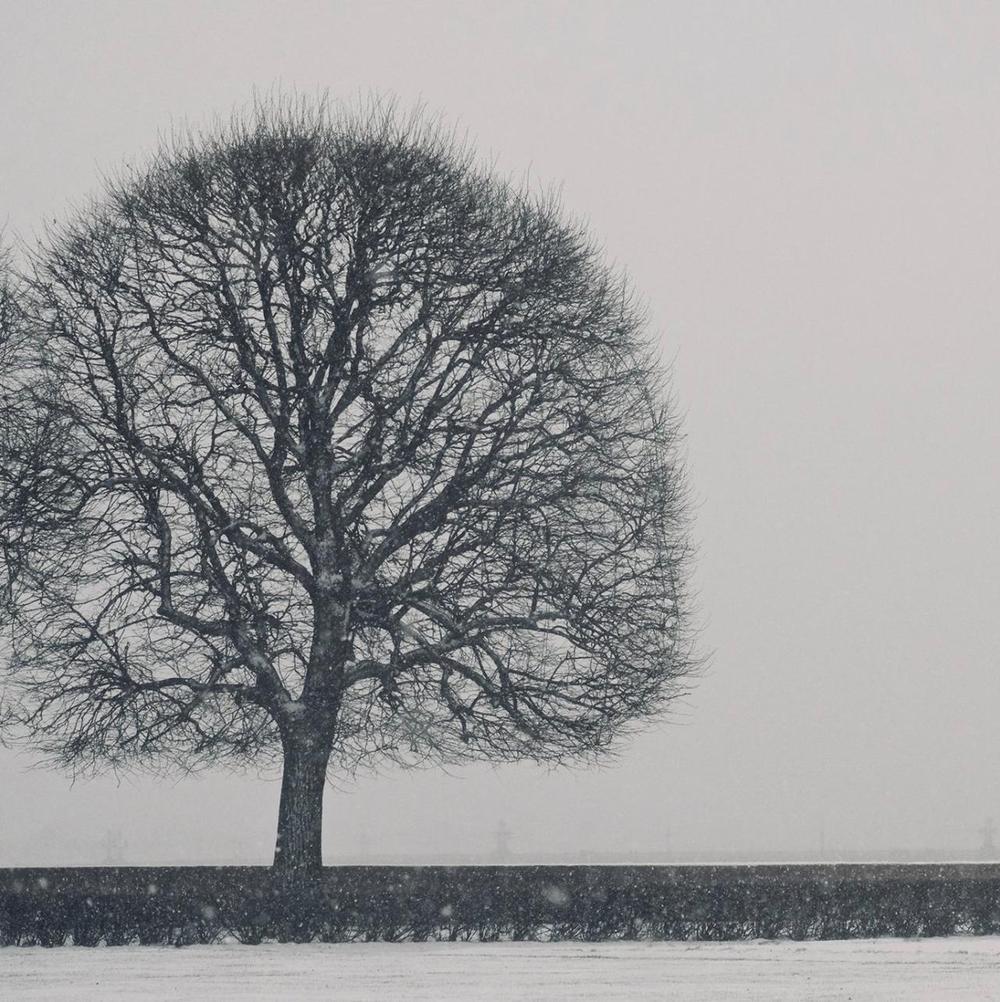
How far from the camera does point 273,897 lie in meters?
18.6

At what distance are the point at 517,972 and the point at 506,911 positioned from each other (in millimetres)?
3175

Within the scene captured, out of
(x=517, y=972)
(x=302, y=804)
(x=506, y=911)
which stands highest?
(x=302, y=804)

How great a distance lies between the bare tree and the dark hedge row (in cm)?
188

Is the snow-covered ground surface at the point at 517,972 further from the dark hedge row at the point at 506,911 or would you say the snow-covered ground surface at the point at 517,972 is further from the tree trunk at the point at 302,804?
the tree trunk at the point at 302,804

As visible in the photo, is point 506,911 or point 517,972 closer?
point 517,972

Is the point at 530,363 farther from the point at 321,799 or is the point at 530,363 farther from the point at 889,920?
the point at 889,920

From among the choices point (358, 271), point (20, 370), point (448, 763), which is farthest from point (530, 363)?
point (20, 370)

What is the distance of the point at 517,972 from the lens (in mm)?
15742

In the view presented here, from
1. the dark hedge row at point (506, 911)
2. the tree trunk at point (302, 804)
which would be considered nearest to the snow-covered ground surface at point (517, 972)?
the dark hedge row at point (506, 911)

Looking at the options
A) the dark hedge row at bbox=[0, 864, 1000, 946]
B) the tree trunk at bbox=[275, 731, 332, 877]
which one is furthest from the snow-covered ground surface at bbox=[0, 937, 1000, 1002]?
the tree trunk at bbox=[275, 731, 332, 877]

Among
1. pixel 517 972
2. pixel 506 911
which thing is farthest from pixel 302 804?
pixel 517 972

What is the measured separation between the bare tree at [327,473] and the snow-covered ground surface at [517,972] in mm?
3466

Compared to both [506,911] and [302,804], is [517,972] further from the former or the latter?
[302,804]

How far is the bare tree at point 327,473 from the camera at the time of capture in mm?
20781
